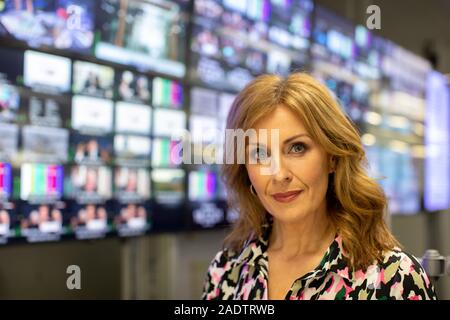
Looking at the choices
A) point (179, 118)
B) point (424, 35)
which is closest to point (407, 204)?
point (424, 35)

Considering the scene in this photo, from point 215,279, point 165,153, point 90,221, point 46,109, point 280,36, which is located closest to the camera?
point 215,279

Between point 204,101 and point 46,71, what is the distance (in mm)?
749

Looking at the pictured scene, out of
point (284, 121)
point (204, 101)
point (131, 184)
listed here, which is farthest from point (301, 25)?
point (284, 121)

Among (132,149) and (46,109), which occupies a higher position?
(46,109)

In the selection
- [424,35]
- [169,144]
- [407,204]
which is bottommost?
[407,204]

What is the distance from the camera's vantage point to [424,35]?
6.20 ft

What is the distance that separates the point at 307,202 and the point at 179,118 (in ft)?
3.68

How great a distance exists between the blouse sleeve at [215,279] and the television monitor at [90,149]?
69 centimetres

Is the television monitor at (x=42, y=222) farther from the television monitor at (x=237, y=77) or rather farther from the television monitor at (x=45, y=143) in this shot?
the television monitor at (x=237, y=77)

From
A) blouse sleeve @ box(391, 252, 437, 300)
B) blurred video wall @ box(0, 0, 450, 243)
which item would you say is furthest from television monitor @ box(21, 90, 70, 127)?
blouse sleeve @ box(391, 252, 437, 300)

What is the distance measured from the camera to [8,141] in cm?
157

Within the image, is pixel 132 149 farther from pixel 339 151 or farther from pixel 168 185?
pixel 339 151
